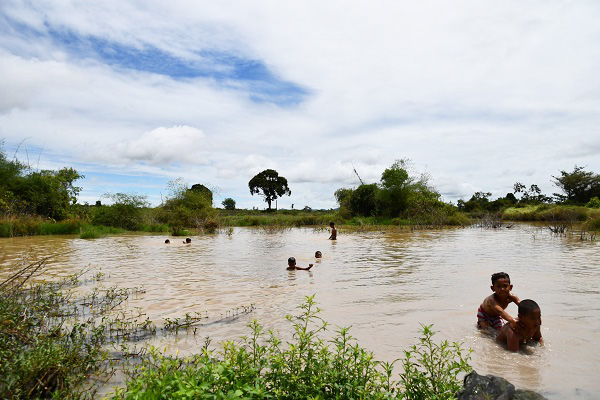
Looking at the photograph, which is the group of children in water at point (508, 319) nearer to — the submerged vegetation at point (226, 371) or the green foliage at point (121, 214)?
the submerged vegetation at point (226, 371)

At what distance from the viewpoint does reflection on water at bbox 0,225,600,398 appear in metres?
5.24

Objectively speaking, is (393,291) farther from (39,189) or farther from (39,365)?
(39,189)

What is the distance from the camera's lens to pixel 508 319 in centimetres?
552

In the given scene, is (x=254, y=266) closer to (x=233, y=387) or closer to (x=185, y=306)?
(x=185, y=306)

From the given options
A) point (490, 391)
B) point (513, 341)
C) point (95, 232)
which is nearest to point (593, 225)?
point (513, 341)

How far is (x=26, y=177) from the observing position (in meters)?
30.0

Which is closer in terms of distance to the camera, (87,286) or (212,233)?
(87,286)

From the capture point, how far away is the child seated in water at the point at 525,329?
17.0 feet

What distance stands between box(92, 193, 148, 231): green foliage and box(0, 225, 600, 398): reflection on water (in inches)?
578

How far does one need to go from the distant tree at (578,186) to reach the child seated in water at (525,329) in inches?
2236

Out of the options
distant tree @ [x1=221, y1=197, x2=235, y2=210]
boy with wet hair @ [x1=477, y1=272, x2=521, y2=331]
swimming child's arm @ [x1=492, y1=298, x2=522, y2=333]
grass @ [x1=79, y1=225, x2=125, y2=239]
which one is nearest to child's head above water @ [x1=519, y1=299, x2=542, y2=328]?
swimming child's arm @ [x1=492, y1=298, x2=522, y2=333]

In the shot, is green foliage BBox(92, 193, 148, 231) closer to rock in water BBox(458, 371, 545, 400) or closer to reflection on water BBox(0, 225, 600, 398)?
reflection on water BBox(0, 225, 600, 398)

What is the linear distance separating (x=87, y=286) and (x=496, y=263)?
518 inches

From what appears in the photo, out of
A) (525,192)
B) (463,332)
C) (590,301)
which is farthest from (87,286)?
(525,192)
